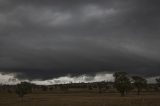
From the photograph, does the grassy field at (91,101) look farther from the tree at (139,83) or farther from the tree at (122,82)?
the tree at (139,83)

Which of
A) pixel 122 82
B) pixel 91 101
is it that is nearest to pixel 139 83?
pixel 122 82

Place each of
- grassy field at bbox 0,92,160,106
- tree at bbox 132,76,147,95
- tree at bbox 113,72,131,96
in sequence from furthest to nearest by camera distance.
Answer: tree at bbox 132,76,147,95 → tree at bbox 113,72,131,96 → grassy field at bbox 0,92,160,106

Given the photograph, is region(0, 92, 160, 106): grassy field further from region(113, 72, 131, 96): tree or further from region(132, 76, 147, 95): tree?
region(132, 76, 147, 95): tree

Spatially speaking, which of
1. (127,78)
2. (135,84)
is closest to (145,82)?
(135,84)

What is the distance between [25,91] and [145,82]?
67.1m

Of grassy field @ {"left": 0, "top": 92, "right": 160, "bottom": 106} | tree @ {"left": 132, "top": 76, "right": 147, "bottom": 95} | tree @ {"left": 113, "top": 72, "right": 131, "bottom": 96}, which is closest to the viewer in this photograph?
grassy field @ {"left": 0, "top": 92, "right": 160, "bottom": 106}

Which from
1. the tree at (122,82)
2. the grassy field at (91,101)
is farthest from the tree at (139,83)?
the grassy field at (91,101)

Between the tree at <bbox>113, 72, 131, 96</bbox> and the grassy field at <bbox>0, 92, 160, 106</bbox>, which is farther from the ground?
the tree at <bbox>113, 72, 131, 96</bbox>

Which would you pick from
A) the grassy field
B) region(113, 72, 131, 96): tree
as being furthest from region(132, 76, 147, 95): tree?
the grassy field

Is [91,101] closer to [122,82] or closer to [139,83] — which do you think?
[122,82]

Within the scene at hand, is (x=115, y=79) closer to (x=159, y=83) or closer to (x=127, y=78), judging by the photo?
(x=127, y=78)

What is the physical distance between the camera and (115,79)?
129m

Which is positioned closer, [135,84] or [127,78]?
[127,78]

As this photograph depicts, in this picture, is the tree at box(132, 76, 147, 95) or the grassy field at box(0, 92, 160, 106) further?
the tree at box(132, 76, 147, 95)
